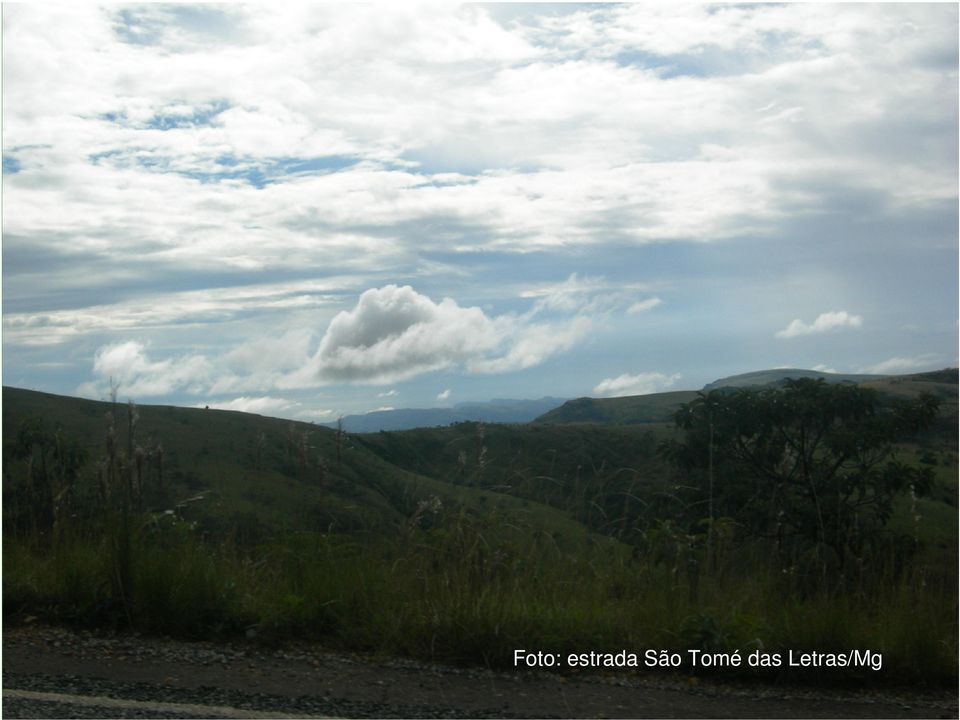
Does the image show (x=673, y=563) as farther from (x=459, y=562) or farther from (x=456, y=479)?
(x=456, y=479)

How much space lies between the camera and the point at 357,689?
4.34m

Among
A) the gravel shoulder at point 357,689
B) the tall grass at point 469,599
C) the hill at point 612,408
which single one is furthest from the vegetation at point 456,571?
the hill at point 612,408

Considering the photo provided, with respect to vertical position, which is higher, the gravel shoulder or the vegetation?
→ the vegetation

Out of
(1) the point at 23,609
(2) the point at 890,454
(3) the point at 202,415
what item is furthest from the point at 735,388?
(3) the point at 202,415

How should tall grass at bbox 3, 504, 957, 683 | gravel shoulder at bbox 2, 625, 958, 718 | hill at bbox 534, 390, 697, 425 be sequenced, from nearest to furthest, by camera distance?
1. gravel shoulder at bbox 2, 625, 958, 718
2. tall grass at bbox 3, 504, 957, 683
3. hill at bbox 534, 390, 697, 425

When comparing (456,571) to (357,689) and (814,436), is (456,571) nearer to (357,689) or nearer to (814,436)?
(357,689)

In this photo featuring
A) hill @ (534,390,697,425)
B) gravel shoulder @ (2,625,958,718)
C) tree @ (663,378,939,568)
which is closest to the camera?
gravel shoulder @ (2,625,958,718)

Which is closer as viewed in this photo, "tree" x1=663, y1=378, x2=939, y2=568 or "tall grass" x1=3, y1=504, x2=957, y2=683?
"tall grass" x1=3, y1=504, x2=957, y2=683

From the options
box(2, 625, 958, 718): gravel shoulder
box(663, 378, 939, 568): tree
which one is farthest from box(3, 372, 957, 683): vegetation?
box(663, 378, 939, 568): tree

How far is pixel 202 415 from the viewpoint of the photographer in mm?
58406

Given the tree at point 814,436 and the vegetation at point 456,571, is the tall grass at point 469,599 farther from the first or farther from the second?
the tree at point 814,436

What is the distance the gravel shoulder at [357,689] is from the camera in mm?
4105

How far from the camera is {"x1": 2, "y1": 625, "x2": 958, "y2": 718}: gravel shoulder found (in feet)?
13.5

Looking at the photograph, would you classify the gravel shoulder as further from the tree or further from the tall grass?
the tree
